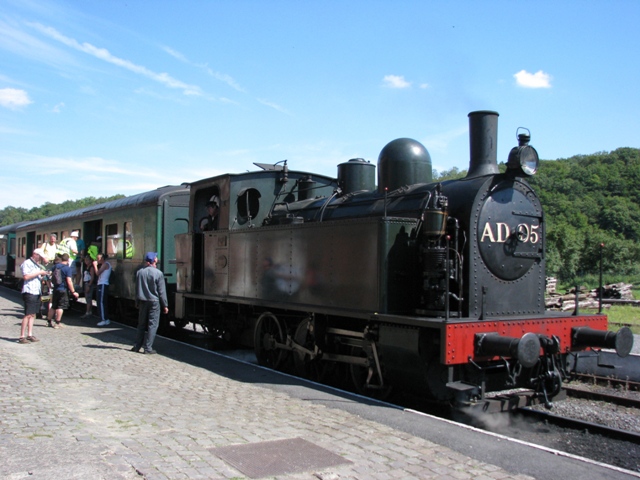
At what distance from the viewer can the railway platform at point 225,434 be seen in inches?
154

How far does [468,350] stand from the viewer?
553 centimetres

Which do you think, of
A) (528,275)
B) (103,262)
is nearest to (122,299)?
(103,262)

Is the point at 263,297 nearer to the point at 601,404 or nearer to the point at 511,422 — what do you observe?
the point at 511,422

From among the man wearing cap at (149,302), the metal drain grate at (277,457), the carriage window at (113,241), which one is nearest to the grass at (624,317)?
the man wearing cap at (149,302)

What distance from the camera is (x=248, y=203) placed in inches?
358

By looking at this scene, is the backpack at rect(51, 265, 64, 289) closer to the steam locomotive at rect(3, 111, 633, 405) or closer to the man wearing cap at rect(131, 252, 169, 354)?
the man wearing cap at rect(131, 252, 169, 354)

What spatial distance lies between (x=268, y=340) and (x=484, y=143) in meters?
4.07

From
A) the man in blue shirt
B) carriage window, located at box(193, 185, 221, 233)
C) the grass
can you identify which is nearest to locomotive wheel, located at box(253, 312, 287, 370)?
carriage window, located at box(193, 185, 221, 233)

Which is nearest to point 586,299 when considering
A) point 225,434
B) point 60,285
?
point 60,285

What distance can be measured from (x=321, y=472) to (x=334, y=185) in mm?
6210

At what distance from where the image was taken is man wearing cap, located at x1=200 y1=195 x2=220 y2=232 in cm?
960

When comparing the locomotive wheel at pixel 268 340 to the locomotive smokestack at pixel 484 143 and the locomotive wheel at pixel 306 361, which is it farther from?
the locomotive smokestack at pixel 484 143

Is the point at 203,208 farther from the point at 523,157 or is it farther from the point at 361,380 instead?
the point at 523,157

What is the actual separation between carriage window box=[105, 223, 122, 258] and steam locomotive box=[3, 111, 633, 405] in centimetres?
626
